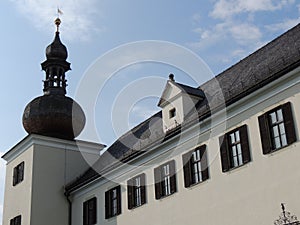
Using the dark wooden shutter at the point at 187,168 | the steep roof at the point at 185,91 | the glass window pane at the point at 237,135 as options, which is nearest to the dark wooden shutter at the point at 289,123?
the glass window pane at the point at 237,135

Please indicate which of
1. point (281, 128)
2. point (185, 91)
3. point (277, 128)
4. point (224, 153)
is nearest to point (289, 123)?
point (281, 128)

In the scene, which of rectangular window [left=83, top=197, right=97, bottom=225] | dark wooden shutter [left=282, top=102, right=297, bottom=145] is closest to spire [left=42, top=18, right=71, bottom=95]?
rectangular window [left=83, top=197, right=97, bottom=225]

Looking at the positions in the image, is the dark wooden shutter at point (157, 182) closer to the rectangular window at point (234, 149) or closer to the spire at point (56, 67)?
the rectangular window at point (234, 149)

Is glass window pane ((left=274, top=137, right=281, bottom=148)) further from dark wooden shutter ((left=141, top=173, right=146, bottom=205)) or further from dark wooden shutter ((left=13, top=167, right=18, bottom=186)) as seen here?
dark wooden shutter ((left=13, top=167, right=18, bottom=186))

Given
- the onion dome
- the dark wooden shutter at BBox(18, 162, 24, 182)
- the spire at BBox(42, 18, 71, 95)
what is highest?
the spire at BBox(42, 18, 71, 95)

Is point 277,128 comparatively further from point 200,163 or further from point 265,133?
point 200,163

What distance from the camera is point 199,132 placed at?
17156mm

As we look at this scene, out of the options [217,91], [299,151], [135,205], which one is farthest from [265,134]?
[135,205]

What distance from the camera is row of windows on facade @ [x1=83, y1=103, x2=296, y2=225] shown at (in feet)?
46.0

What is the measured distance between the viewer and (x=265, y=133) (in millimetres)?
14391

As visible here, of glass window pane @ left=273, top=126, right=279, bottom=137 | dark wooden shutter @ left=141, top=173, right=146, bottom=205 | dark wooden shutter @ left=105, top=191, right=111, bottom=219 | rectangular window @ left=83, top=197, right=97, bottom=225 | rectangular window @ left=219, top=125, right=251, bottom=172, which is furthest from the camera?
rectangular window @ left=83, top=197, right=97, bottom=225

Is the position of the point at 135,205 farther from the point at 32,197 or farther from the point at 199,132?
the point at 32,197

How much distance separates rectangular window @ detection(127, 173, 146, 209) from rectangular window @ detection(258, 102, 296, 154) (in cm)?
625

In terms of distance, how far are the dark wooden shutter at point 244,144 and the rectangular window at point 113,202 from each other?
282 inches
